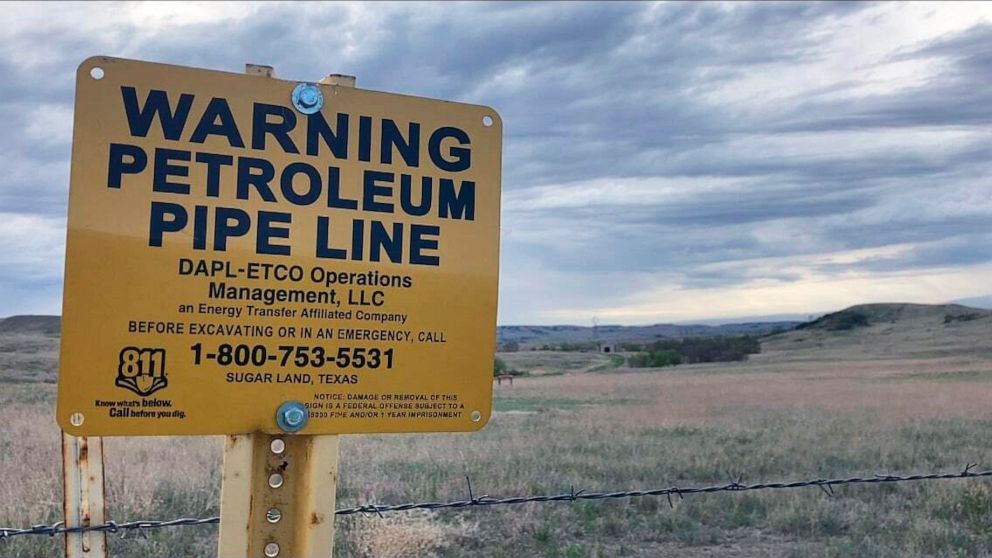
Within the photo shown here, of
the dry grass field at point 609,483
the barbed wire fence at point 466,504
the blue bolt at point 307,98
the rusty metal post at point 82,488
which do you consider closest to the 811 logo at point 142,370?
the rusty metal post at point 82,488

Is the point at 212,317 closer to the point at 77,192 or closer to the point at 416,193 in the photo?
the point at 77,192

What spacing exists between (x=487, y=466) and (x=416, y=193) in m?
7.50

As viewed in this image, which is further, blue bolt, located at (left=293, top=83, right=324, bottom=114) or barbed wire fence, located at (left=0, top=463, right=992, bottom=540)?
barbed wire fence, located at (left=0, top=463, right=992, bottom=540)

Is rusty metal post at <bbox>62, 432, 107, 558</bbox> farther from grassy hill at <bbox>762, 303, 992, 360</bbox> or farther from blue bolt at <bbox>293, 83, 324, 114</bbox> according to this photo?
grassy hill at <bbox>762, 303, 992, 360</bbox>

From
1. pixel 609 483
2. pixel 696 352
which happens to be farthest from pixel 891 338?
pixel 609 483

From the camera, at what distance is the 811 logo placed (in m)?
2.47

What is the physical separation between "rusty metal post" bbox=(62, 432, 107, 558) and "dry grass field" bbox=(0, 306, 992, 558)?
2.92m

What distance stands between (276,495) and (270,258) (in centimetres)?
69

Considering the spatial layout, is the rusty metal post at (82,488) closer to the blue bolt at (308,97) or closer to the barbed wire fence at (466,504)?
the barbed wire fence at (466,504)

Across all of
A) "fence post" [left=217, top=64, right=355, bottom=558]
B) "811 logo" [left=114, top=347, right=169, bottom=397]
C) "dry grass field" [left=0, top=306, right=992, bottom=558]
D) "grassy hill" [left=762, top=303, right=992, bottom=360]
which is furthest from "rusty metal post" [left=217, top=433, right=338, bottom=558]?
"grassy hill" [left=762, top=303, right=992, bottom=360]

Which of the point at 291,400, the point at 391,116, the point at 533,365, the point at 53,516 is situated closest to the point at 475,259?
the point at 391,116

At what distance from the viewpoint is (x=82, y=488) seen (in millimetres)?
2604

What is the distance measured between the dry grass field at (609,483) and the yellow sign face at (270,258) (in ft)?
10.5

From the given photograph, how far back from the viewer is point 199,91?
2611 mm
